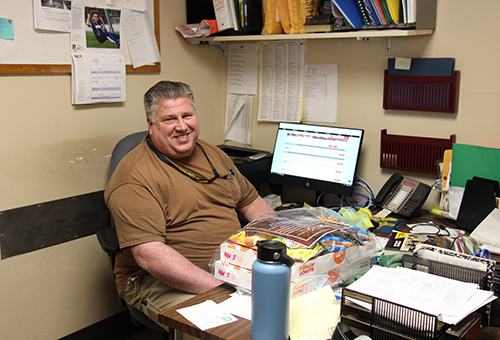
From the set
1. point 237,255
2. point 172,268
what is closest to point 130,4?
point 172,268

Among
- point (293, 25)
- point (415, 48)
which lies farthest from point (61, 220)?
point (415, 48)

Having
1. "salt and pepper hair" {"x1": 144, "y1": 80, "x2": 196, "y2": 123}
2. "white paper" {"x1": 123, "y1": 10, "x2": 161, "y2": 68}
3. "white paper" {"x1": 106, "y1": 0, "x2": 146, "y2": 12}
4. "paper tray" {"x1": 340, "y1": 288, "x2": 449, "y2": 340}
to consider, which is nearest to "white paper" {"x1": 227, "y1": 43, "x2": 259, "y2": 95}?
"white paper" {"x1": 123, "y1": 10, "x2": 161, "y2": 68}

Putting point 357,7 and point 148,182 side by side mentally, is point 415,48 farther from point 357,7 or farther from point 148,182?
point 148,182

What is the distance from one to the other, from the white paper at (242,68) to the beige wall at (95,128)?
0.40m

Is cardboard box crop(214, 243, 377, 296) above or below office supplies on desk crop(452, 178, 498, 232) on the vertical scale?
below


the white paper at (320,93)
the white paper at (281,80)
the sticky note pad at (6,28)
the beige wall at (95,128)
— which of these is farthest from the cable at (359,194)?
the sticky note pad at (6,28)

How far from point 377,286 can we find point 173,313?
1.89ft

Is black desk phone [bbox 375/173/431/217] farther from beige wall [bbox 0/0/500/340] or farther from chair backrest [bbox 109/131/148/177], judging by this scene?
chair backrest [bbox 109/131/148/177]

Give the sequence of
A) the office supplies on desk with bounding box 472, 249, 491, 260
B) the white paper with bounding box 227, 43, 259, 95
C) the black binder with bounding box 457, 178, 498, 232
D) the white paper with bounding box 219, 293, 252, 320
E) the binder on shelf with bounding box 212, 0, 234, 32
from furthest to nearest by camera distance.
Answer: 1. the white paper with bounding box 227, 43, 259, 95
2. the binder on shelf with bounding box 212, 0, 234, 32
3. the black binder with bounding box 457, 178, 498, 232
4. the office supplies on desk with bounding box 472, 249, 491, 260
5. the white paper with bounding box 219, 293, 252, 320

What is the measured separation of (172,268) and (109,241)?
1.25ft

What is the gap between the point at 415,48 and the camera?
89.5 inches

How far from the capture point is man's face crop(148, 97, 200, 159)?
6.13ft

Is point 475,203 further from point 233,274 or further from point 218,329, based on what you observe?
point 218,329

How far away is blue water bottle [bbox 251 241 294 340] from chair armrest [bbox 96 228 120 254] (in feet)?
3.03
